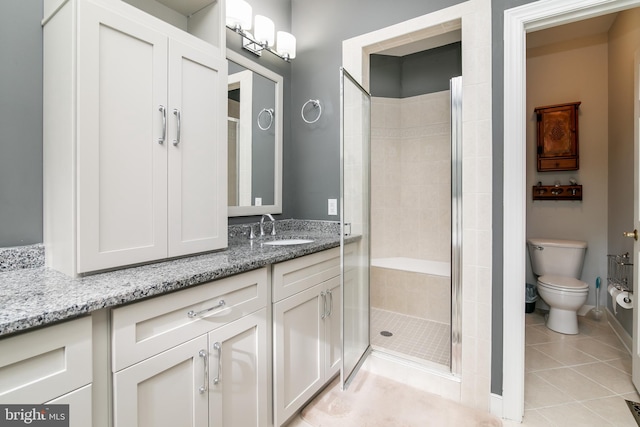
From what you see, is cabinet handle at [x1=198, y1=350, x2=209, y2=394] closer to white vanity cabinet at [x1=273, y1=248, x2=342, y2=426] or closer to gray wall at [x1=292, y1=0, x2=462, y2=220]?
white vanity cabinet at [x1=273, y1=248, x2=342, y2=426]

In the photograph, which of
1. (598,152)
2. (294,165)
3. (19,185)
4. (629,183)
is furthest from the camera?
(598,152)

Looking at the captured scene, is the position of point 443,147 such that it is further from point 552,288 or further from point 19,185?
point 19,185

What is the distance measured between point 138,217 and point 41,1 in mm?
960

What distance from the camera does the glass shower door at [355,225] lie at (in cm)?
182

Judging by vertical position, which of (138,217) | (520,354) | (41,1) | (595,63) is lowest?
(520,354)

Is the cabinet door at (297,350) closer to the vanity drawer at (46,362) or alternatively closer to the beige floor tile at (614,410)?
the vanity drawer at (46,362)

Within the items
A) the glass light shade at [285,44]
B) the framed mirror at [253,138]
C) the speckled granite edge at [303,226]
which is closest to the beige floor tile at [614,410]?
the speckled granite edge at [303,226]

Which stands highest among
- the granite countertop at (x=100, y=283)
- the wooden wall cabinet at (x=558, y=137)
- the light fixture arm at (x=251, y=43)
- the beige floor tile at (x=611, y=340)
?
the light fixture arm at (x=251, y=43)

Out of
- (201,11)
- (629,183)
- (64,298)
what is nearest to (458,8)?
(201,11)

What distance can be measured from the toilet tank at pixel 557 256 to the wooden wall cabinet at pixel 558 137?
775mm

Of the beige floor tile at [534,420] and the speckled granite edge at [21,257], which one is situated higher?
the speckled granite edge at [21,257]

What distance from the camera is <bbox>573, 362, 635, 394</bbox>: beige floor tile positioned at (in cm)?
188

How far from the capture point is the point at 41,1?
3.97 ft

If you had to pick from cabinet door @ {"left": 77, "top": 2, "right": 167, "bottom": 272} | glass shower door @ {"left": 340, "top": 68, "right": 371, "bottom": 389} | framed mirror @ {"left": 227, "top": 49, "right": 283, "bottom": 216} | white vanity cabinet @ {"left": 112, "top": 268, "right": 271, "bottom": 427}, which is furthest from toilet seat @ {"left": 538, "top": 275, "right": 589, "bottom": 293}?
cabinet door @ {"left": 77, "top": 2, "right": 167, "bottom": 272}
